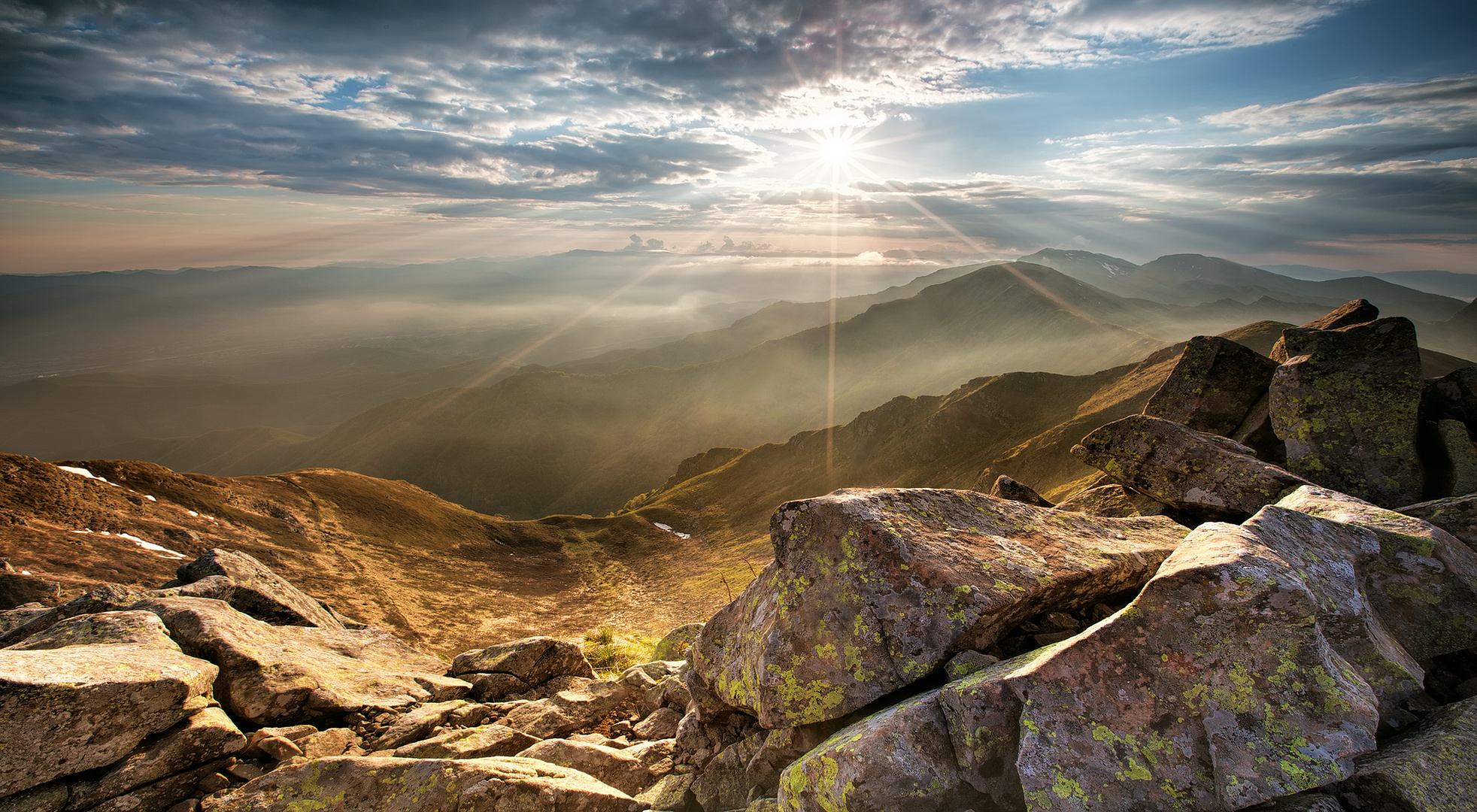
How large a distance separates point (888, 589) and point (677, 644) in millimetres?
18477

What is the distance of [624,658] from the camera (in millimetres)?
27234

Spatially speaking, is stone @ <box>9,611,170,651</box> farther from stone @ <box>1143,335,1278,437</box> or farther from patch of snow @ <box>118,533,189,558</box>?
patch of snow @ <box>118,533,189,558</box>

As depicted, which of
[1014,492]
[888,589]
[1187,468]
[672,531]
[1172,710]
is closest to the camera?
[1172,710]

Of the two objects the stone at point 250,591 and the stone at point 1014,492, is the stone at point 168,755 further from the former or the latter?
the stone at point 1014,492

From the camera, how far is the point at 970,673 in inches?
307

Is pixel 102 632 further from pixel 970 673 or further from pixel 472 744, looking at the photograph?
pixel 970 673

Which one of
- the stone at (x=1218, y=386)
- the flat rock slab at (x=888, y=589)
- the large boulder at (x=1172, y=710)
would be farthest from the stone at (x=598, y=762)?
the stone at (x=1218, y=386)

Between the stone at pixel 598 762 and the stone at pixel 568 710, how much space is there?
6.08 feet

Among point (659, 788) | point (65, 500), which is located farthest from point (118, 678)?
point (65, 500)

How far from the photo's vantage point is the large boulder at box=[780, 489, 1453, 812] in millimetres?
5867

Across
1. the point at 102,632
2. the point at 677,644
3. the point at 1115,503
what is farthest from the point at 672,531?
the point at 102,632

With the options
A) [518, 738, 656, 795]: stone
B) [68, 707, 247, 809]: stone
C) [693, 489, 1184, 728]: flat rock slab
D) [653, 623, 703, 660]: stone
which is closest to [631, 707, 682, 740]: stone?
[518, 738, 656, 795]: stone

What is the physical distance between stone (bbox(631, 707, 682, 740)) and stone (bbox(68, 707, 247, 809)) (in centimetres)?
780

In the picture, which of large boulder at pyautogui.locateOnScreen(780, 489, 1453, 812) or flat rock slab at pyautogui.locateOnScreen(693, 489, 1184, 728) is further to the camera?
flat rock slab at pyautogui.locateOnScreen(693, 489, 1184, 728)
